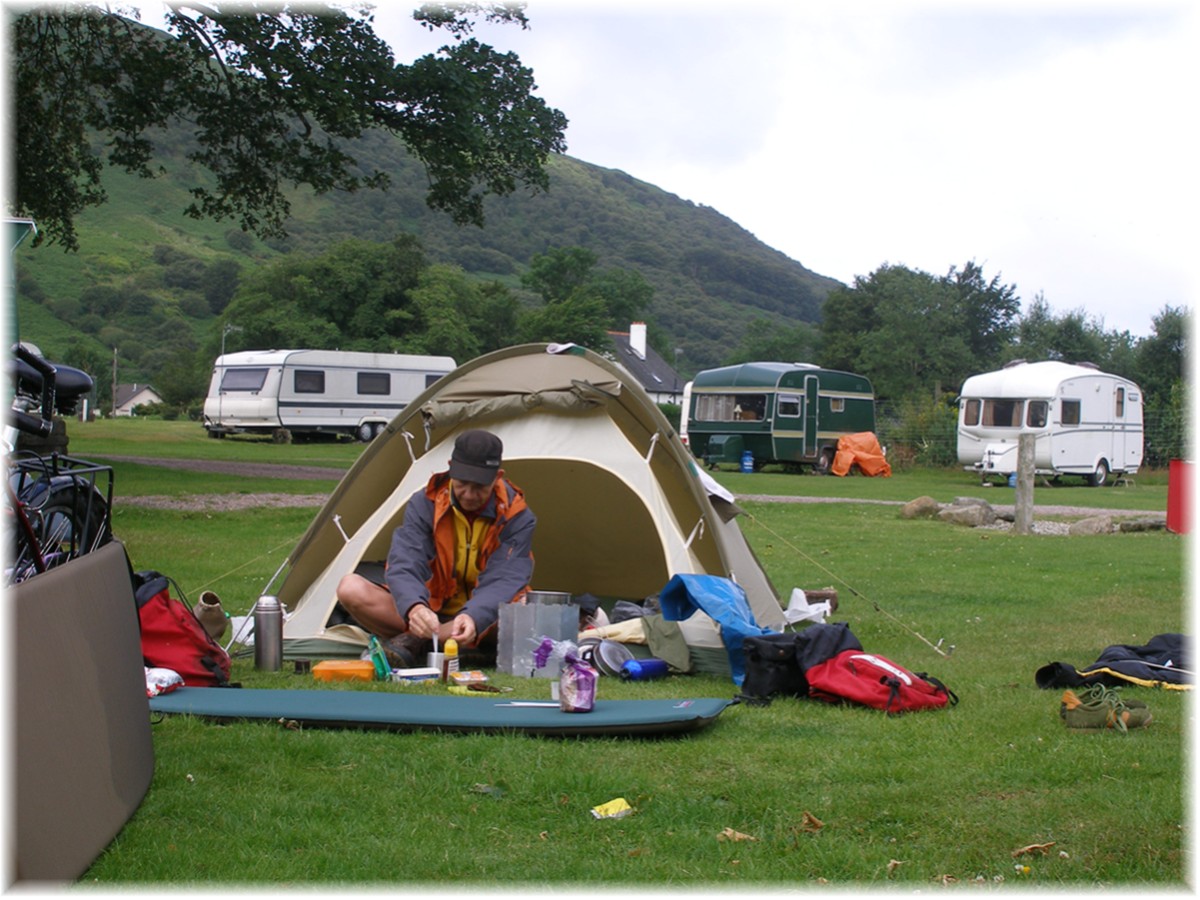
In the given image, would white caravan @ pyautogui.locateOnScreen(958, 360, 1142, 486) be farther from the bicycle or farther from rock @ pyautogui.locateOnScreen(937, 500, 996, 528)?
the bicycle

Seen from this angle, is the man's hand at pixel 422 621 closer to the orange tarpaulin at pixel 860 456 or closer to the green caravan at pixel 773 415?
the green caravan at pixel 773 415

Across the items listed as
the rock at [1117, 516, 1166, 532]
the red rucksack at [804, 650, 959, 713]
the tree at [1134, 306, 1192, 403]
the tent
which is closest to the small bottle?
the tent

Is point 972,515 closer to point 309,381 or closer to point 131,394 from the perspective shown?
point 309,381

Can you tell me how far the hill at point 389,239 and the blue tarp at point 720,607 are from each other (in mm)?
47352

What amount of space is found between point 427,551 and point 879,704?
2.12 meters

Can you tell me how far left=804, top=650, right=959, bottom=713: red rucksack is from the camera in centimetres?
480

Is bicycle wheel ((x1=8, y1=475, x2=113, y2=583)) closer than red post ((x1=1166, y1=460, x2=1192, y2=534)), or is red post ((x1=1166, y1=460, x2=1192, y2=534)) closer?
bicycle wheel ((x1=8, y1=475, x2=113, y2=583))

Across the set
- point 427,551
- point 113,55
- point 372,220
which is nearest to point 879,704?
point 427,551

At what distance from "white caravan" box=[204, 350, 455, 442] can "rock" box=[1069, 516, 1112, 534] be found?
20103 mm

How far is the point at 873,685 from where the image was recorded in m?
4.86

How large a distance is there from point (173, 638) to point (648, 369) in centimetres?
6142

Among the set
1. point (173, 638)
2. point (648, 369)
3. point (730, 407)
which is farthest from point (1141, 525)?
point (648, 369)

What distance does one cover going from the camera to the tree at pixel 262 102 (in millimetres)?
14480

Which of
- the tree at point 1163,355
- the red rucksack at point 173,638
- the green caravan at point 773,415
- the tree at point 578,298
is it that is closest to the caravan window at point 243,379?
the green caravan at point 773,415
